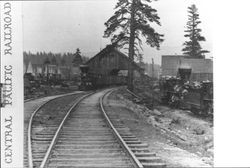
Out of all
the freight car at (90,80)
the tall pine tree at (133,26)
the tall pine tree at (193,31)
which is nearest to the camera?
the tall pine tree at (193,31)

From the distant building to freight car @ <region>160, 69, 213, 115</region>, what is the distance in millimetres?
246

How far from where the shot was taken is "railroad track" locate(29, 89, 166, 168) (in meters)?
4.90

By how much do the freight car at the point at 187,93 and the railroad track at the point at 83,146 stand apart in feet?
13.3

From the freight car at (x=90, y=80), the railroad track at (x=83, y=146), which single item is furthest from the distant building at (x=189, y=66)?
the freight car at (x=90, y=80)

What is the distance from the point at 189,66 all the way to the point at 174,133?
3.86 metres

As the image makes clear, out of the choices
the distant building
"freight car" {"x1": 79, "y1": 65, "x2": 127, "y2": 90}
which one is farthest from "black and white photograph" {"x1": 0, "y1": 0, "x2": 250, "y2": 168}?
"freight car" {"x1": 79, "y1": 65, "x2": 127, "y2": 90}

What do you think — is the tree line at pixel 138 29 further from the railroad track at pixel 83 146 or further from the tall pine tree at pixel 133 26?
the railroad track at pixel 83 146

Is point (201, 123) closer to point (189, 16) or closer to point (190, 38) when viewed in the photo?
point (190, 38)

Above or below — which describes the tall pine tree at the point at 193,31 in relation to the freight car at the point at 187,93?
above

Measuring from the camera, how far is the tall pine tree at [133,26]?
29.0 ft

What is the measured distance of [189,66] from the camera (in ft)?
38.5

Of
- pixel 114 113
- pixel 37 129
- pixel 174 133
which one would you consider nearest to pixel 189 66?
pixel 174 133

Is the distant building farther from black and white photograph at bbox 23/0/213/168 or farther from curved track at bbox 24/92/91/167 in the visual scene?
curved track at bbox 24/92/91/167

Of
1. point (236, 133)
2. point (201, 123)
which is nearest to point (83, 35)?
point (236, 133)
